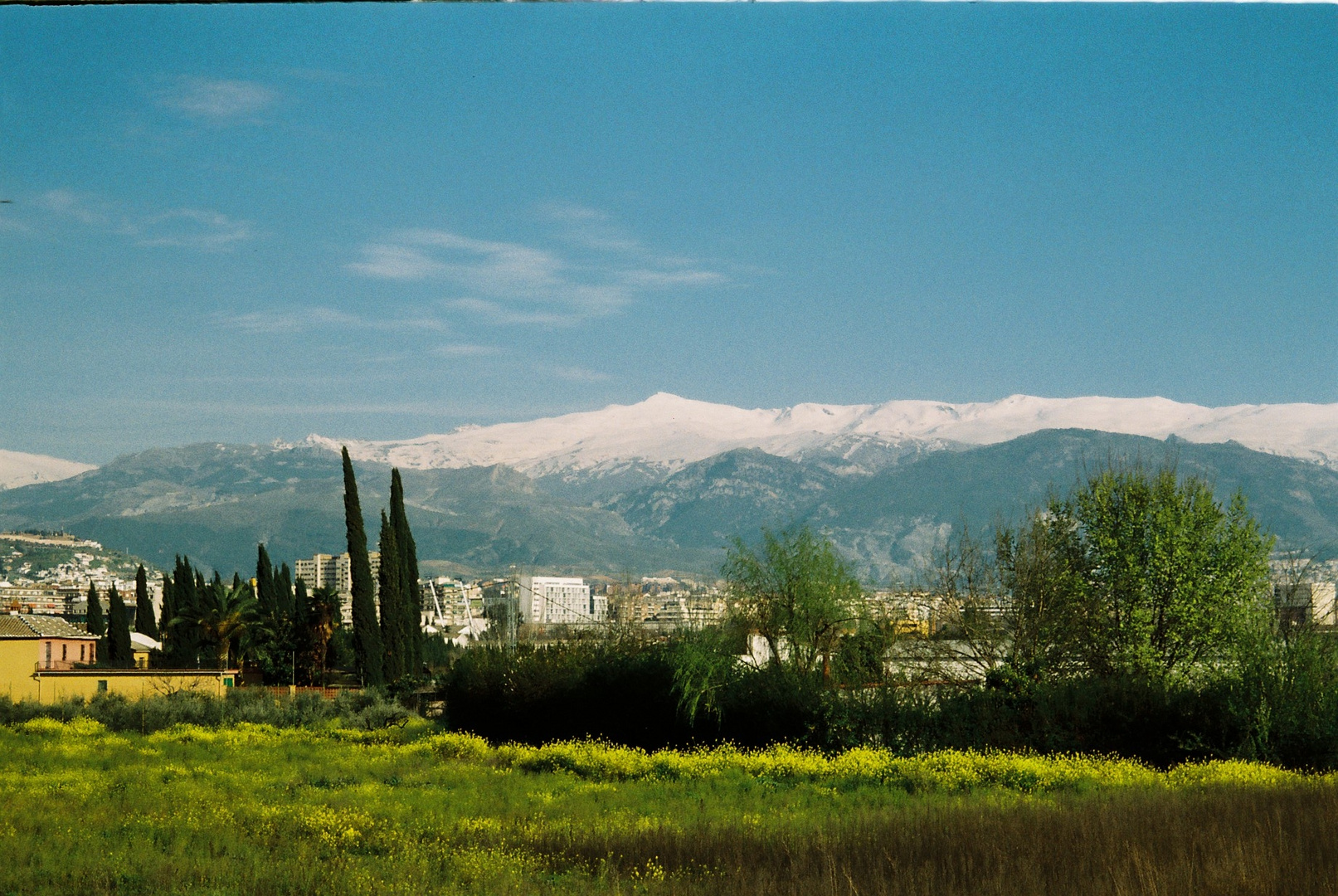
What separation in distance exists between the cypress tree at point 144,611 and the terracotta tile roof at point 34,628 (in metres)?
8.48

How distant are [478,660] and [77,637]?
54.9 feet

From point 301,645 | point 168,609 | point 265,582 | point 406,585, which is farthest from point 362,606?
point 265,582

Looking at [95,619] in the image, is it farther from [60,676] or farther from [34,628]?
[60,676]

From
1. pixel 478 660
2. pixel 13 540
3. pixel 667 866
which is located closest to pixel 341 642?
pixel 478 660

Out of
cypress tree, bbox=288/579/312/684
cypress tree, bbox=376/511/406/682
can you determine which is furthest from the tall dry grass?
cypress tree, bbox=288/579/312/684

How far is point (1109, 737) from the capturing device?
13.0 m

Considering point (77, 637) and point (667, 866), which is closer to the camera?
point (667, 866)

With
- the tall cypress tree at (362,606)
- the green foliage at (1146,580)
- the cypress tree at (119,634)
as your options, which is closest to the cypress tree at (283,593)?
the cypress tree at (119,634)

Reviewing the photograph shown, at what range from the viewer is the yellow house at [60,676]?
22.4 m

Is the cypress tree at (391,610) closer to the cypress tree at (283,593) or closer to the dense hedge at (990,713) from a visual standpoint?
the cypress tree at (283,593)

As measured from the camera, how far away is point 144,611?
45438 millimetres

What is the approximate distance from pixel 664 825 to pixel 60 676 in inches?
730

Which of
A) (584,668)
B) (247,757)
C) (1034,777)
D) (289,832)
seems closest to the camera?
(289,832)

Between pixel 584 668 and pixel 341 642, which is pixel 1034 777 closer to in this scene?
pixel 584 668
